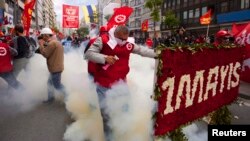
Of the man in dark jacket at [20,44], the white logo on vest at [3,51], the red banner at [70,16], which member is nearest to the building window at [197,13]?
the red banner at [70,16]

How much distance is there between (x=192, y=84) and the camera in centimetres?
446

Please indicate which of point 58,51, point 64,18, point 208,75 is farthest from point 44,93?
point 64,18

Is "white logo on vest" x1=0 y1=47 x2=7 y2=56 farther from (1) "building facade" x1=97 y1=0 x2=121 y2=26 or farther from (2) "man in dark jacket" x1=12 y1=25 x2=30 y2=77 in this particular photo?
(1) "building facade" x1=97 y1=0 x2=121 y2=26

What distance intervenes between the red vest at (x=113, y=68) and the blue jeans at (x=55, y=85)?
3.27 m

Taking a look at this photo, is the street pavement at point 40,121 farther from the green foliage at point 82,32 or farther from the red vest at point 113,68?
the green foliage at point 82,32

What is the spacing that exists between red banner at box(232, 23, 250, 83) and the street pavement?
1.85 m

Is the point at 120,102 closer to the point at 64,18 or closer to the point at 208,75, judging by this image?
the point at 208,75

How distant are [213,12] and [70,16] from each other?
31648 mm

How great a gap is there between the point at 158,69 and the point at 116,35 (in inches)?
41.3

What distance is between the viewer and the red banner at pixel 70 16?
21.5 m

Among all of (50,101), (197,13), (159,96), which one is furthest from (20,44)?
(197,13)

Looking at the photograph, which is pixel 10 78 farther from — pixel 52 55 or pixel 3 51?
pixel 52 55

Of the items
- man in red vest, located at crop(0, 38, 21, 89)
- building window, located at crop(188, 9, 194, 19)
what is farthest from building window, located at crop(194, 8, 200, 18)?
man in red vest, located at crop(0, 38, 21, 89)

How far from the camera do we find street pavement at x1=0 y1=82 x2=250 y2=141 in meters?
5.67
